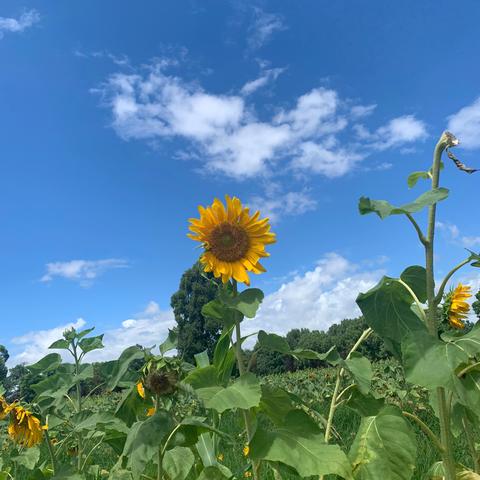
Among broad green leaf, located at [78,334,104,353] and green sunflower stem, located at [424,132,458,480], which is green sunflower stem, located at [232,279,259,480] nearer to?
green sunflower stem, located at [424,132,458,480]

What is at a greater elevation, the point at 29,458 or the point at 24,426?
the point at 24,426

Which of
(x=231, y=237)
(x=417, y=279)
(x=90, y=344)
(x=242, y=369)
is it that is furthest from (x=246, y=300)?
(x=90, y=344)

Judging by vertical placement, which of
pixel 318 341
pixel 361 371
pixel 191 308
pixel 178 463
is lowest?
pixel 178 463

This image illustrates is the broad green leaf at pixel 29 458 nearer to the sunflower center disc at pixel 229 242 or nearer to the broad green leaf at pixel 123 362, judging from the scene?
the broad green leaf at pixel 123 362

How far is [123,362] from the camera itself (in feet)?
7.27

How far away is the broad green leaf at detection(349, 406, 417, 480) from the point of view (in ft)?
6.24

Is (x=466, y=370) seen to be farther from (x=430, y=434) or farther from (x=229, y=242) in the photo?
(x=229, y=242)

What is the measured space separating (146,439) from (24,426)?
212cm

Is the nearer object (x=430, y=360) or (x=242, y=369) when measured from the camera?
(x=430, y=360)

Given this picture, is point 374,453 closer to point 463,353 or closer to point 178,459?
point 463,353

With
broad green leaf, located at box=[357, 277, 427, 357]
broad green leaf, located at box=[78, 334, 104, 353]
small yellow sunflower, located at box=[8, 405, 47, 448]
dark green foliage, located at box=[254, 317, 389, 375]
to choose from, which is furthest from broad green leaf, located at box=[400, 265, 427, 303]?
dark green foliage, located at box=[254, 317, 389, 375]

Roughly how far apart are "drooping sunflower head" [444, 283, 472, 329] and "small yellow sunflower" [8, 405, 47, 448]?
277 centimetres

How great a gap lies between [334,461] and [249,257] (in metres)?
0.99

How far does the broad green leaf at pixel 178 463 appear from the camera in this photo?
7.71ft
